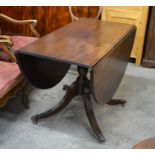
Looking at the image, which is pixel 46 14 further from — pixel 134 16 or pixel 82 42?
pixel 82 42

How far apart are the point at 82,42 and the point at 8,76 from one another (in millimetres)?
599

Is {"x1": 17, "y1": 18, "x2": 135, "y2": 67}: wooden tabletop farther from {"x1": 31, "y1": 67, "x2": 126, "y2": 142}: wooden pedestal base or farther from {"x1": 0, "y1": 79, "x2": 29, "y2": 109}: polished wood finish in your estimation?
{"x1": 0, "y1": 79, "x2": 29, "y2": 109}: polished wood finish

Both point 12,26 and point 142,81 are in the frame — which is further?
point 12,26

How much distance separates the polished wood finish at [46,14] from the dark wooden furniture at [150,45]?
2.18 ft

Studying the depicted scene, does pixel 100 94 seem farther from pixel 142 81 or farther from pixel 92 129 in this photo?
pixel 142 81

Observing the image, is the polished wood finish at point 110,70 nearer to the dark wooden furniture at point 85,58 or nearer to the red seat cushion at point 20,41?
the dark wooden furniture at point 85,58

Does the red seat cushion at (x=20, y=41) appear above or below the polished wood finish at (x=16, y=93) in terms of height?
above

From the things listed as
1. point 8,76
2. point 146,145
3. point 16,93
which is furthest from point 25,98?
point 146,145

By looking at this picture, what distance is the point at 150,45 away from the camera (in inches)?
121

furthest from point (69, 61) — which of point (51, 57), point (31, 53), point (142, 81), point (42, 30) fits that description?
point (42, 30)

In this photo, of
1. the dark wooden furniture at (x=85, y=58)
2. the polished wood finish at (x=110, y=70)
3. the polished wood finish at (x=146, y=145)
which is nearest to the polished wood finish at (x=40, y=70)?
the dark wooden furniture at (x=85, y=58)

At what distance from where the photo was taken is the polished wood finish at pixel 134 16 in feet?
9.70

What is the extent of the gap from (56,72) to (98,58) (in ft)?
1.98

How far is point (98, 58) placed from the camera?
5.66ft
